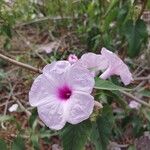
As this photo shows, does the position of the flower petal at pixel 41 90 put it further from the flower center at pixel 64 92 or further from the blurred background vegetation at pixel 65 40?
the blurred background vegetation at pixel 65 40

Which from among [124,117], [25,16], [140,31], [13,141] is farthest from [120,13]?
[25,16]

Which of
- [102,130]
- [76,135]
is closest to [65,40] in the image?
[102,130]

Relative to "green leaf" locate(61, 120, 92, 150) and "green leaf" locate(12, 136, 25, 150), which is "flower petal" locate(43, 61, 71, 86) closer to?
"green leaf" locate(61, 120, 92, 150)

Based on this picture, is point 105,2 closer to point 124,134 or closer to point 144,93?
point 124,134

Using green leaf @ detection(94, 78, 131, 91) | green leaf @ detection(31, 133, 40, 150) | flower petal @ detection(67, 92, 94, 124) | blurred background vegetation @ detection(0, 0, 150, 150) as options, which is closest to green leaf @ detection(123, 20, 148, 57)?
blurred background vegetation @ detection(0, 0, 150, 150)

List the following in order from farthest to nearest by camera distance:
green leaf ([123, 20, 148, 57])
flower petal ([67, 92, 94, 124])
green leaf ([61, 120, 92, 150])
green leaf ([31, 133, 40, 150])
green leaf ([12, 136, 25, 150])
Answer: green leaf ([123, 20, 148, 57]) < green leaf ([31, 133, 40, 150]) < green leaf ([12, 136, 25, 150]) < green leaf ([61, 120, 92, 150]) < flower petal ([67, 92, 94, 124])

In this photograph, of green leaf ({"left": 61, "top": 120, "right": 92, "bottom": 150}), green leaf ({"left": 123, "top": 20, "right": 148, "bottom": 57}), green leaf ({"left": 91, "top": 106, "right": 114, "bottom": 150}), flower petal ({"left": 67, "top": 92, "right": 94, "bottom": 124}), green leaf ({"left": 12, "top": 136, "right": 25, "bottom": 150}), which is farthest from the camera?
green leaf ({"left": 123, "top": 20, "right": 148, "bottom": 57})

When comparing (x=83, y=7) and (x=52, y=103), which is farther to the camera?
(x=83, y=7)
